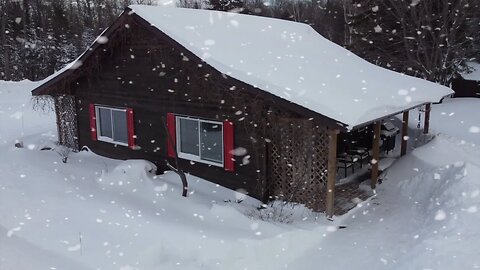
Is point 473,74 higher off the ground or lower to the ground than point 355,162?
lower

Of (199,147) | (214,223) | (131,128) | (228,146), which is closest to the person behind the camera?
(214,223)

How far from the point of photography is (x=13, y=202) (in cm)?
822

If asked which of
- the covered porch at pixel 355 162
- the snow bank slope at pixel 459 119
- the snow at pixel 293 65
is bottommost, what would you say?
the snow bank slope at pixel 459 119

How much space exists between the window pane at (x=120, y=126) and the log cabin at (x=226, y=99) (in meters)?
0.03

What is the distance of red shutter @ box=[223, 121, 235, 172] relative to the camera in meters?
9.13

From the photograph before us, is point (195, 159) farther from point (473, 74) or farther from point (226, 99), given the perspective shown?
point (473, 74)

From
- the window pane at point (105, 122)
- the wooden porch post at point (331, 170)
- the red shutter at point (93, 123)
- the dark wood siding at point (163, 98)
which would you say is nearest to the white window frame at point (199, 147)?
the dark wood siding at point (163, 98)

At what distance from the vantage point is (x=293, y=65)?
1039cm

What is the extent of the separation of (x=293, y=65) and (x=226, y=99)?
7.54ft

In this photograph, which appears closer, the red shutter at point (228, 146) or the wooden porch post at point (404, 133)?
the red shutter at point (228, 146)

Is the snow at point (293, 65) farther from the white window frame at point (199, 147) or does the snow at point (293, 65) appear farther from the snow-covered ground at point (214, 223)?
the snow-covered ground at point (214, 223)

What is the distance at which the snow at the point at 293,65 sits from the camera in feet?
27.3

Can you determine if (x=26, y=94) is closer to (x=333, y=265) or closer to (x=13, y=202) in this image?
(x=13, y=202)

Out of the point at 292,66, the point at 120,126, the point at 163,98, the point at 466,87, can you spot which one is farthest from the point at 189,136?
the point at 466,87
